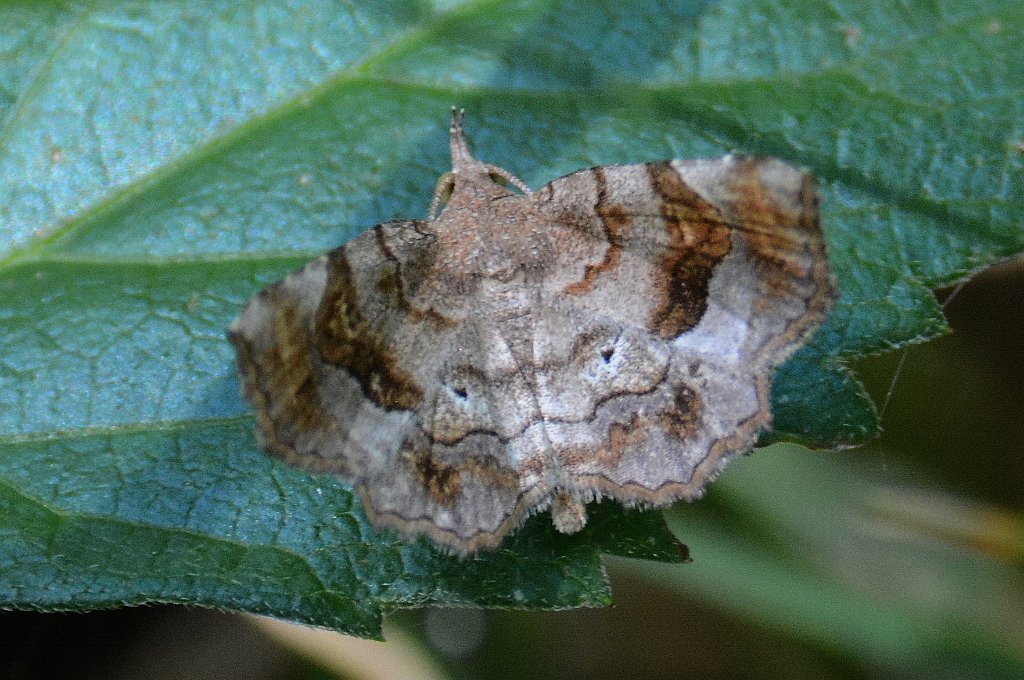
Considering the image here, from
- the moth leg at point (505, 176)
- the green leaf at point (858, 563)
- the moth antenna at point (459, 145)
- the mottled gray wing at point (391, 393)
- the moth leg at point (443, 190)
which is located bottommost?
the green leaf at point (858, 563)

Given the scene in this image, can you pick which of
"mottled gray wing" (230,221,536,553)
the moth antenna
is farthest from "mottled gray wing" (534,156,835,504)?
the moth antenna

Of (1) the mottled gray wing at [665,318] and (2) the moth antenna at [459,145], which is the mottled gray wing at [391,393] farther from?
(2) the moth antenna at [459,145]

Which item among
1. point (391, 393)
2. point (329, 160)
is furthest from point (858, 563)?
point (329, 160)

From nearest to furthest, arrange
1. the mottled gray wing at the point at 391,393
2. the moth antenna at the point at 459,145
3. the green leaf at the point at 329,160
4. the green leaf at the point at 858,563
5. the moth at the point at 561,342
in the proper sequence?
the mottled gray wing at the point at 391,393 → the moth at the point at 561,342 → the green leaf at the point at 329,160 → the moth antenna at the point at 459,145 → the green leaf at the point at 858,563

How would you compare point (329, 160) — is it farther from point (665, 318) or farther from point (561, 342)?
point (665, 318)

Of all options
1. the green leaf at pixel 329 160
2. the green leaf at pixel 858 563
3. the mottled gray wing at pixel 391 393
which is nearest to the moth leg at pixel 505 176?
the green leaf at pixel 329 160

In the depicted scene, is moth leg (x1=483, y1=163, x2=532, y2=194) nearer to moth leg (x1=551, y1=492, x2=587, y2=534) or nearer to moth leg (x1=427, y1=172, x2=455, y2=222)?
moth leg (x1=427, y1=172, x2=455, y2=222)
